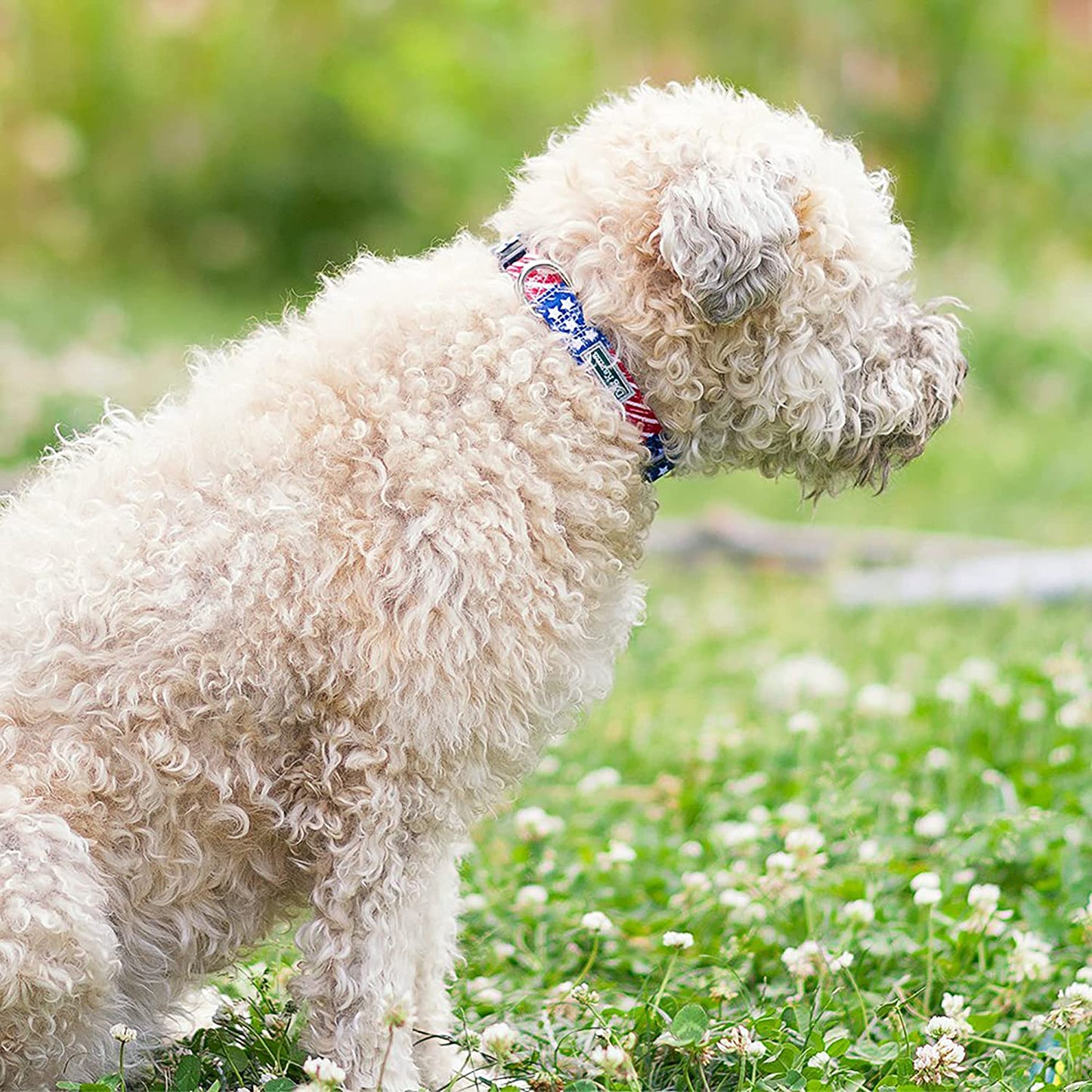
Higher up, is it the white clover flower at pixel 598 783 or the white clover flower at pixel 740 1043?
the white clover flower at pixel 598 783

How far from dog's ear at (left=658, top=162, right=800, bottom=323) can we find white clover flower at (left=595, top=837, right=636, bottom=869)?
4.61 ft

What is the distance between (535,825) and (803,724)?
1093 millimetres

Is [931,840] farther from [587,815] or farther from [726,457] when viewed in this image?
[726,457]

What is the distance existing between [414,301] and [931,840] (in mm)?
2031

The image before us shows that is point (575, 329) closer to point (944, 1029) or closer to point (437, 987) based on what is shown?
point (437, 987)

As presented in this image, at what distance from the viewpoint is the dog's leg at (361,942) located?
2.91 meters

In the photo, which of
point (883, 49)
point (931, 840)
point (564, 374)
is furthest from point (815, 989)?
point (883, 49)

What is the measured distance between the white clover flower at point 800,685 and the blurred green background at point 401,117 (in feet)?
27.4

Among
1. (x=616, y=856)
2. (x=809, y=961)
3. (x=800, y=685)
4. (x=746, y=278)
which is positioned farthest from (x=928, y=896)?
(x=800, y=685)

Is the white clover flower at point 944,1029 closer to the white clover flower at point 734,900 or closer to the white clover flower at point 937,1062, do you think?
the white clover flower at point 937,1062

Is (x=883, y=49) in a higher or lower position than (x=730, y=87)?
higher

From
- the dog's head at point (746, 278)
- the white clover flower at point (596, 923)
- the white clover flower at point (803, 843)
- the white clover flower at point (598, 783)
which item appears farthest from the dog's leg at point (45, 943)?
the white clover flower at point (598, 783)

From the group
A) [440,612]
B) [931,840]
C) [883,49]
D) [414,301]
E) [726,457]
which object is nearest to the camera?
[440,612]

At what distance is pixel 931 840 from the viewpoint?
4152 mm
